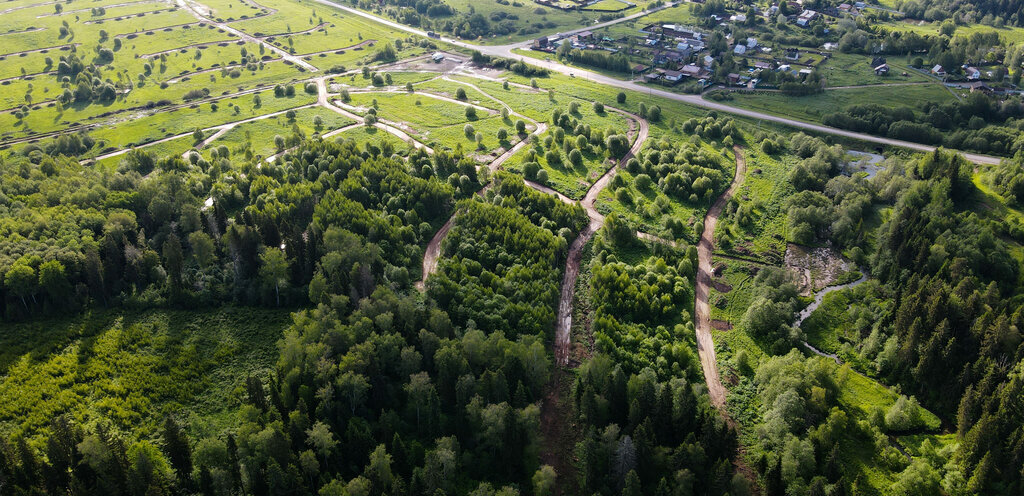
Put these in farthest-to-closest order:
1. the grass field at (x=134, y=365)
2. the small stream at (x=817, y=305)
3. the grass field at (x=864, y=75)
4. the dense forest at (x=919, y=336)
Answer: the grass field at (x=864, y=75) → the small stream at (x=817, y=305) → the grass field at (x=134, y=365) → the dense forest at (x=919, y=336)

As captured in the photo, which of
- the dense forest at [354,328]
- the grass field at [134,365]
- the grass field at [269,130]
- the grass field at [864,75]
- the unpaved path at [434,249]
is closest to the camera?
the dense forest at [354,328]

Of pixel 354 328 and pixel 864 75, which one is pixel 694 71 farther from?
pixel 354 328

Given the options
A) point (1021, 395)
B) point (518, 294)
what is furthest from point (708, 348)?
point (1021, 395)

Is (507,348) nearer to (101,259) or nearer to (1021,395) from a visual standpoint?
(1021,395)

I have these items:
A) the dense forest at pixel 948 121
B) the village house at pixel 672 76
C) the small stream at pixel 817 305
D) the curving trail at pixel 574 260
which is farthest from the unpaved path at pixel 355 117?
the dense forest at pixel 948 121

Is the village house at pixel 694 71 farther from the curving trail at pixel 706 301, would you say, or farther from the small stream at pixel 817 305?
the small stream at pixel 817 305

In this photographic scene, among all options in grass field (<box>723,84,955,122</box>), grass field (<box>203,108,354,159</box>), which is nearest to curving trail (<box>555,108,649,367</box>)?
grass field (<box>723,84,955,122</box>)
